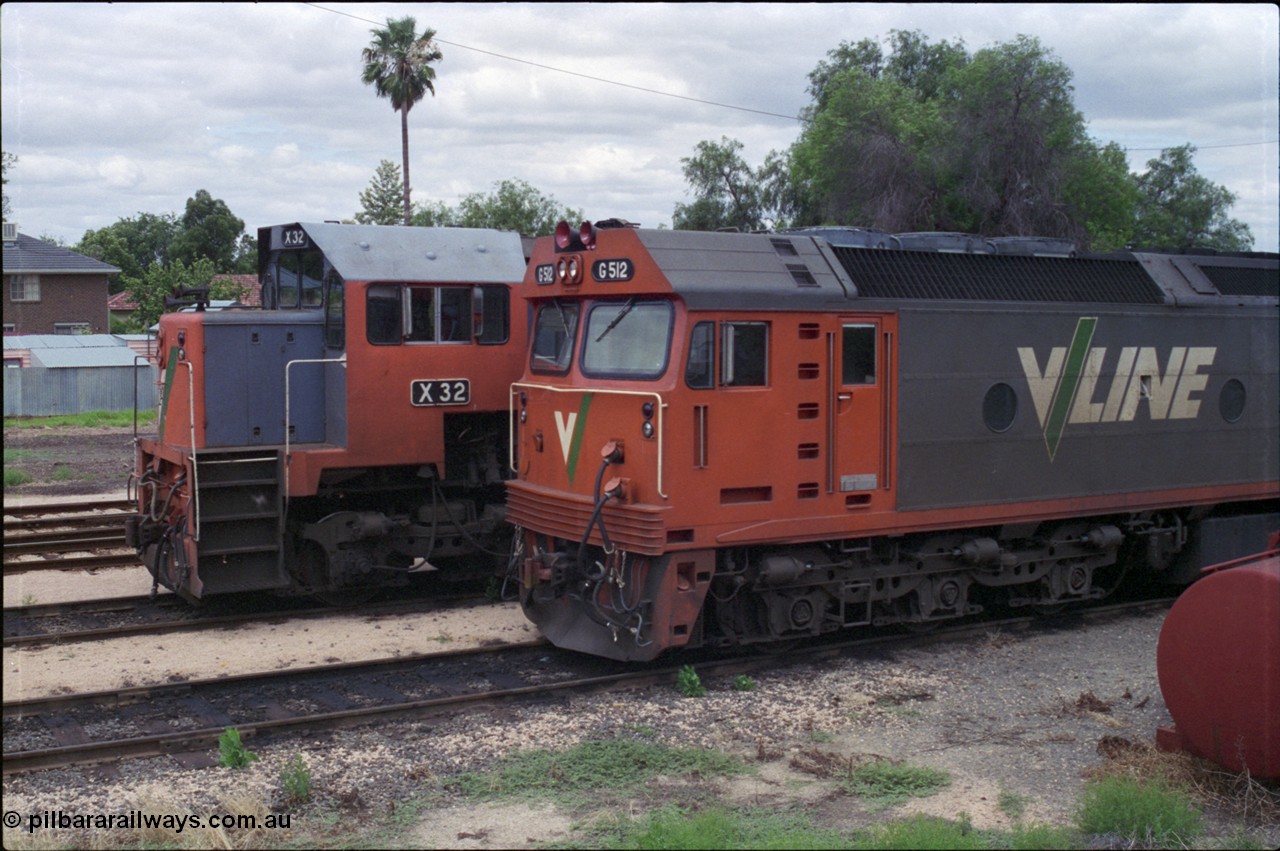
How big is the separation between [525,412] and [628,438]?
1.66 meters

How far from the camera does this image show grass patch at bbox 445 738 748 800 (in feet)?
23.6

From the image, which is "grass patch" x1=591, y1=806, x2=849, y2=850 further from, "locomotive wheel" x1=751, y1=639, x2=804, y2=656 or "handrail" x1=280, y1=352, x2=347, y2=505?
"handrail" x1=280, y1=352, x2=347, y2=505

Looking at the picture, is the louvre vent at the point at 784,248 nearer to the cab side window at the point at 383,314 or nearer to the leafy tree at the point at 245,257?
the cab side window at the point at 383,314

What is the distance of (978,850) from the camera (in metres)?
6.00

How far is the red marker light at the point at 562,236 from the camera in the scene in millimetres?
9883

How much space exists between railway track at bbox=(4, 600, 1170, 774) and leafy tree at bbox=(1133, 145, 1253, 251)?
35.5m

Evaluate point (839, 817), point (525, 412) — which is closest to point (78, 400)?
point (525, 412)

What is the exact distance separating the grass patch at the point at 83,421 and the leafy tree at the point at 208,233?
23.9 m

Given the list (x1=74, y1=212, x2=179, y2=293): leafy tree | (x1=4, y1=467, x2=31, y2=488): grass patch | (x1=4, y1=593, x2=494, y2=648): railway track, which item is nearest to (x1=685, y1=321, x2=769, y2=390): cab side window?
(x1=4, y1=593, x2=494, y2=648): railway track

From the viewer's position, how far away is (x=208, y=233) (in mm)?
58219

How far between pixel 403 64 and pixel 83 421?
15248 millimetres

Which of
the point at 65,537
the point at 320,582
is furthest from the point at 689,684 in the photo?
the point at 65,537

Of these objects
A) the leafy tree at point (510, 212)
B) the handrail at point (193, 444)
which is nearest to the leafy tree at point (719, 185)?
the leafy tree at point (510, 212)

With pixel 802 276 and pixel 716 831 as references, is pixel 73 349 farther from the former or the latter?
pixel 716 831
